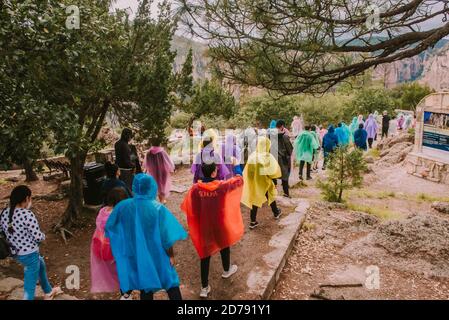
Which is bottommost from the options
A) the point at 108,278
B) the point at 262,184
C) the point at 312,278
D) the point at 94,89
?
the point at 312,278

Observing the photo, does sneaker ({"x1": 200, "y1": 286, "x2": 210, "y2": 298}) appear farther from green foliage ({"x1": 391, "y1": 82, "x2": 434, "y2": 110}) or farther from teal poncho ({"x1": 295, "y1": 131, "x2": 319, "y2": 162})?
green foliage ({"x1": 391, "y1": 82, "x2": 434, "y2": 110})

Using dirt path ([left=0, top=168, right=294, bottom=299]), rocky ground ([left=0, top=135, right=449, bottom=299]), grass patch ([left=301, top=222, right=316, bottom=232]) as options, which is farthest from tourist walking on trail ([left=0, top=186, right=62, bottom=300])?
grass patch ([left=301, top=222, right=316, bottom=232])

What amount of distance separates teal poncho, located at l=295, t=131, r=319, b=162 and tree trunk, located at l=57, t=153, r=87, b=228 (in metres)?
6.07

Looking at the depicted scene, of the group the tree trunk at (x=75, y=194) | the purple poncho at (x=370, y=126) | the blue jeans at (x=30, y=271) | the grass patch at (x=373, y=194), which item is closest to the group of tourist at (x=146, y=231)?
the blue jeans at (x=30, y=271)

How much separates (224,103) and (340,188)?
14.3 meters

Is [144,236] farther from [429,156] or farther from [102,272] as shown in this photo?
[429,156]

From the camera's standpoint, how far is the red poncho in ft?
12.6

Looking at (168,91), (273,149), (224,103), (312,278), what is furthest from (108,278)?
(224,103)

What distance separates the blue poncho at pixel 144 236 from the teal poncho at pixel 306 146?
755 cm

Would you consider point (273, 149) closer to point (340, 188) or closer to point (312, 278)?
point (340, 188)

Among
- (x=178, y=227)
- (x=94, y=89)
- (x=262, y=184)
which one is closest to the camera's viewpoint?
(x=178, y=227)

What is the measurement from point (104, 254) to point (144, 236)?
623mm

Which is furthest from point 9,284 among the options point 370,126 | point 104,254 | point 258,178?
point 370,126

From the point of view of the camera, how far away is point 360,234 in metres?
6.48
